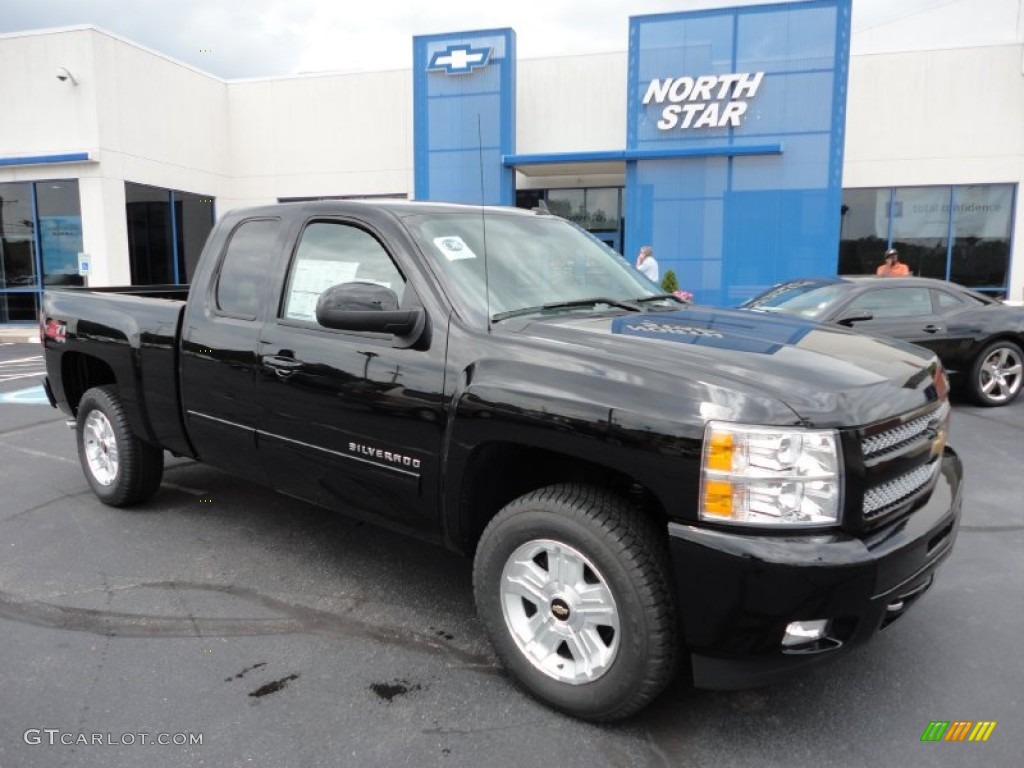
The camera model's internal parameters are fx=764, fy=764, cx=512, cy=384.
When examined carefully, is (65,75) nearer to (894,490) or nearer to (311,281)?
(311,281)

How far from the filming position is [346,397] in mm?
3295

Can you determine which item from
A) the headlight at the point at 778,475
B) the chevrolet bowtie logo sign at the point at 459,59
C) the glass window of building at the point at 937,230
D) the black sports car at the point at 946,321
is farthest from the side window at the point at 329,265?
the glass window of building at the point at 937,230

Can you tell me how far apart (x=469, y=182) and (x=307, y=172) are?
521 cm

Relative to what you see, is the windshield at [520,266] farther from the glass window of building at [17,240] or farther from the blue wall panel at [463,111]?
the glass window of building at [17,240]

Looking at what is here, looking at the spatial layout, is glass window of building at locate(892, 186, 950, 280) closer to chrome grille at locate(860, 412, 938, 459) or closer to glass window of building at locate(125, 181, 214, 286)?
glass window of building at locate(125, 181, 214, 286)

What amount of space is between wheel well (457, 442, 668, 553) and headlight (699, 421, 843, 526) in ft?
1.51

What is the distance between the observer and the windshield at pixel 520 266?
3.21m

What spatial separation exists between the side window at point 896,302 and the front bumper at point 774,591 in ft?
21.9

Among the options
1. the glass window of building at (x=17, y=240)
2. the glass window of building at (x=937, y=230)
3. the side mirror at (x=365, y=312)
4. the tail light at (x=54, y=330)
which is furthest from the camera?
the glass window of building at (x=17, y=240)

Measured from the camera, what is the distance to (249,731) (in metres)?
2.69

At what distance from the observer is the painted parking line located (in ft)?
30.0

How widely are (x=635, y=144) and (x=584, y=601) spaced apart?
48.5 feet

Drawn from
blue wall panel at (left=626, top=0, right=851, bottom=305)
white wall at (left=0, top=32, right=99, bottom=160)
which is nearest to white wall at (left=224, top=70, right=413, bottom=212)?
white wall at (left=0, top=32, right=99, bottom=160)

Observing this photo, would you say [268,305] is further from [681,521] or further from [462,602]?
[681,521]
